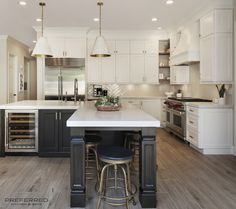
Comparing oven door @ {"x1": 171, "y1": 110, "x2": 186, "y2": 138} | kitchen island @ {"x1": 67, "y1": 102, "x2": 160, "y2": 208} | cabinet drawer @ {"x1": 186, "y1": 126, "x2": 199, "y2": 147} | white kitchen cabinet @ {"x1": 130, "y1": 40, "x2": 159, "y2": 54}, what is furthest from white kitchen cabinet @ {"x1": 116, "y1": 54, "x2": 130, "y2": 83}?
kitchen island @ {"x1": 67, "y1": 102, "x2": 160, "y2": 208}

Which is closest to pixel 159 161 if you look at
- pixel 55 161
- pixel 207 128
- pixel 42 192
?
pixel 207 128

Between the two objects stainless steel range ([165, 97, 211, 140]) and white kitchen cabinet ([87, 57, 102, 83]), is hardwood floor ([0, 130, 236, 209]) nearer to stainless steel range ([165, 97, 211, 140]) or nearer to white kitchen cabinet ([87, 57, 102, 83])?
stainless steel range ([165, 97, 211, 140])

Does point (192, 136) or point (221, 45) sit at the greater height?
point (221, 45)

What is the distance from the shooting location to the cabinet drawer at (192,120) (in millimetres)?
4836

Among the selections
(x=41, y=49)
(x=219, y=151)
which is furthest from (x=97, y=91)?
(x=219, y=151)

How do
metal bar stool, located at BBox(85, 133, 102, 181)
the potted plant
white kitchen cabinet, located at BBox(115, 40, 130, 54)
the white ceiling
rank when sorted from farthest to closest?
1. white kitchen cabinet, located at BBox(115, 40, 130, 54)
2. the white ceiling
3. the potted plant
4. metal bar stool, located at BBox(85, 133, 102, 181)

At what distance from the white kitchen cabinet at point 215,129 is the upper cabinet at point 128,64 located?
3281mm

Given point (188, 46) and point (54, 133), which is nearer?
point (54, 133)

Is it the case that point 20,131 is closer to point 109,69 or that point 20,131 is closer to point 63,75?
point 63,75

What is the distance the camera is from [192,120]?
506 cm

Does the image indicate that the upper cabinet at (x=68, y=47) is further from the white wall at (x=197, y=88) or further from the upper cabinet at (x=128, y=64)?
the white wall at (x=197, y=88)

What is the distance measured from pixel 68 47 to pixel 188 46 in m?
3.39

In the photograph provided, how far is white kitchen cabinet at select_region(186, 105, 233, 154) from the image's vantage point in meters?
4.66

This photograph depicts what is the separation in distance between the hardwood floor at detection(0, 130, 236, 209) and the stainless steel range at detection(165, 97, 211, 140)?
1020 mm
